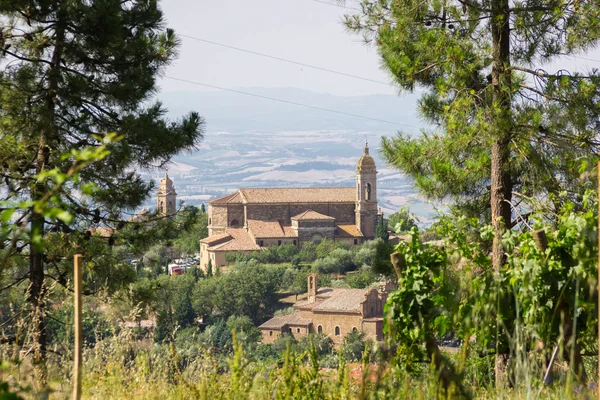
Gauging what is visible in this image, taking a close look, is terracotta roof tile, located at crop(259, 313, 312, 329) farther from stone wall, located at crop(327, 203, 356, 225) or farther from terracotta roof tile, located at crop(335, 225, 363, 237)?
stone wall, located at crop(327, 203, 356, 225)

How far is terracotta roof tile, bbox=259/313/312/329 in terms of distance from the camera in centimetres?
3975

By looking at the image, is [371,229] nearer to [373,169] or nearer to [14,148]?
[373,169]

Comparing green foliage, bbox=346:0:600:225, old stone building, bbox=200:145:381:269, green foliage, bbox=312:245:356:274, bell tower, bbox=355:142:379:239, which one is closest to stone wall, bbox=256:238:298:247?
old stone building, bbox=200:145:381:269

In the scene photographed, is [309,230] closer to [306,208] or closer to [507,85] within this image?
[306,208]

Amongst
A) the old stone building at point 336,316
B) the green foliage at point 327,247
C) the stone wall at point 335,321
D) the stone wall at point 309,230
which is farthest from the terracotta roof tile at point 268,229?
the stone wall at point 335,321

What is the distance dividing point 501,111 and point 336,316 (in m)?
38.2

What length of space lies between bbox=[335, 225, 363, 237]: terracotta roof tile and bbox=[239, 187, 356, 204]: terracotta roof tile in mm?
2132

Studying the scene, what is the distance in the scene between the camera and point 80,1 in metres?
6.14

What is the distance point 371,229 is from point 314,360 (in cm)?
6237

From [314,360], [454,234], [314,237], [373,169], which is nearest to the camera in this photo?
[314,360]

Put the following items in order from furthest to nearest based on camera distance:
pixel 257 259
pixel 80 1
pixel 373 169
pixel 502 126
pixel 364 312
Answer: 1. pixel 373 169
2. pixel 257 259
3. pixel 364 312
4. pixel 80 1
5. pixel 502 126

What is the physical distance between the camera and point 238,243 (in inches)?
2319

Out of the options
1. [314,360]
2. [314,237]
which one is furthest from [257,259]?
[314,360]

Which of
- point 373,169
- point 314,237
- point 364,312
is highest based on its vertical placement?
point 373,169
